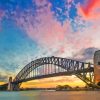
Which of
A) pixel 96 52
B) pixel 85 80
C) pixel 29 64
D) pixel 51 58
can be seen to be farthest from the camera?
pixel 29 64

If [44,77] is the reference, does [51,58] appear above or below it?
above

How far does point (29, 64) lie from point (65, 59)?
13.9 metres

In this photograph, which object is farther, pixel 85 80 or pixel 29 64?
pixel 29 64

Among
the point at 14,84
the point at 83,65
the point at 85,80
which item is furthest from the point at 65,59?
the point at 14,84

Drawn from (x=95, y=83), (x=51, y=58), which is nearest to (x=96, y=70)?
(x=95, y=83)

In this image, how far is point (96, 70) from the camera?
270 ft

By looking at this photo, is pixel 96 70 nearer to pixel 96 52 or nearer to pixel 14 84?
pixel 96 52

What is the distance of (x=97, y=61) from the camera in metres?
85.9

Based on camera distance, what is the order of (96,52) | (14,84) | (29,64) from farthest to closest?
(14,84) < (29,64) < (96,52)

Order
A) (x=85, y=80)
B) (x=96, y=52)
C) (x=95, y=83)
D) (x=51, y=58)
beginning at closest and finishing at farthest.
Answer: (x=85, y=80) < (x=95, y=83) < (x=96, y=52) < (x=51, y=58)

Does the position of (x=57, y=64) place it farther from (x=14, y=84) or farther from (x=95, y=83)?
(x=14, y=84)

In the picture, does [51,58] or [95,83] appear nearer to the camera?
[95,83]

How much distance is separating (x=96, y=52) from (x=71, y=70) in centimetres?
993

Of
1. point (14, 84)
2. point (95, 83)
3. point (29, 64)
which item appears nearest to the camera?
point (95, 83)
